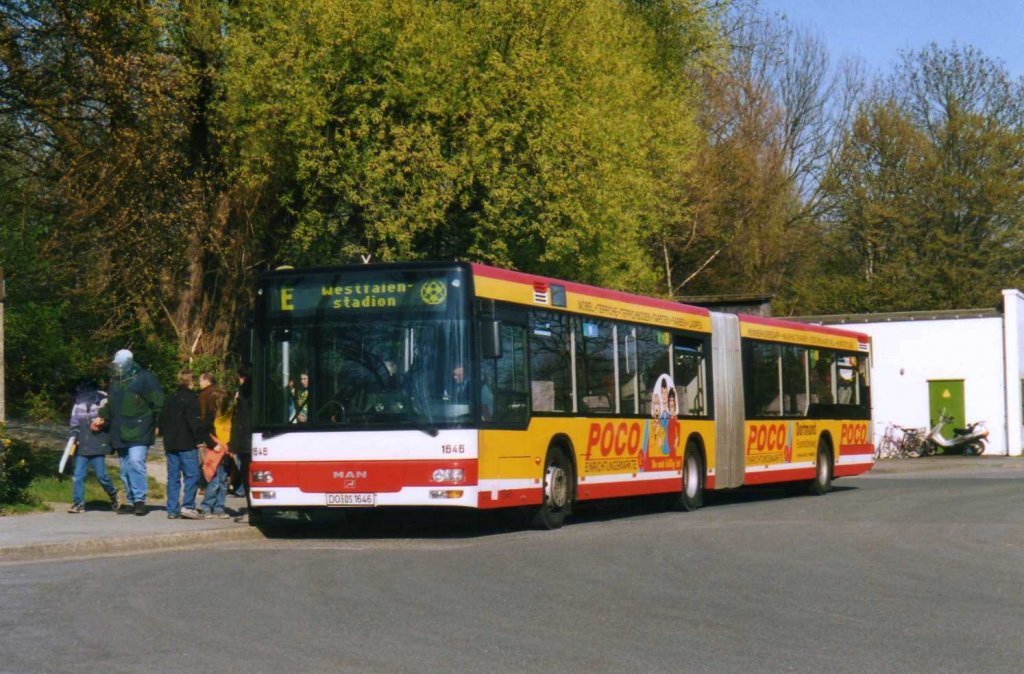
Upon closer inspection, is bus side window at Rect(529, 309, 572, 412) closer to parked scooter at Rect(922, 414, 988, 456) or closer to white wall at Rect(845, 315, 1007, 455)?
parked scooter at Rect(922, 414, 988, 456)

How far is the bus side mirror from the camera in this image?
696 inches

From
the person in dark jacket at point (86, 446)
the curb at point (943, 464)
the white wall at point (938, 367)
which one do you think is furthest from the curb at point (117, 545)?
the white wall at point (938, 367)

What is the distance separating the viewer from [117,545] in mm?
16469

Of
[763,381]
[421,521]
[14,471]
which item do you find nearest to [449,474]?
[421,521]

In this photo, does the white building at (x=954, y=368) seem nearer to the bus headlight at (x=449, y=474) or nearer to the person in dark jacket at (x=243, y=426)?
the person in dark jacket at (x=243, y=426)

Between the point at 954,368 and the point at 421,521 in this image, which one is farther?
the point at 954,368

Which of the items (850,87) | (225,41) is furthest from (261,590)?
(850,87)

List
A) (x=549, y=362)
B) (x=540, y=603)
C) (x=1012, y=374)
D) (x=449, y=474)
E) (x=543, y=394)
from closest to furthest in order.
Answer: (x=540, y=603)
(x=449, y=474)
(x=543, y=394)
(x=549, y=362)
(x=1012, y=374)

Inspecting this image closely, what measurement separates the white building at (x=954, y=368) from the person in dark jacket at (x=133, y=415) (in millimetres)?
34645

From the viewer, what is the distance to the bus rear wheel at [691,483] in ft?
80.1

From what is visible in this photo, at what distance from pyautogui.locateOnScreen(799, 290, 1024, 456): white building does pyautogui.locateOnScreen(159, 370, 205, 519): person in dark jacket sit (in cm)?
3487

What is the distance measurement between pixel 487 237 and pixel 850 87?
130 feet

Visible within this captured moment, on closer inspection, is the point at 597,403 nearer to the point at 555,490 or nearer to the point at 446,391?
the point at 555,490

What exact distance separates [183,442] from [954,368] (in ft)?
120
